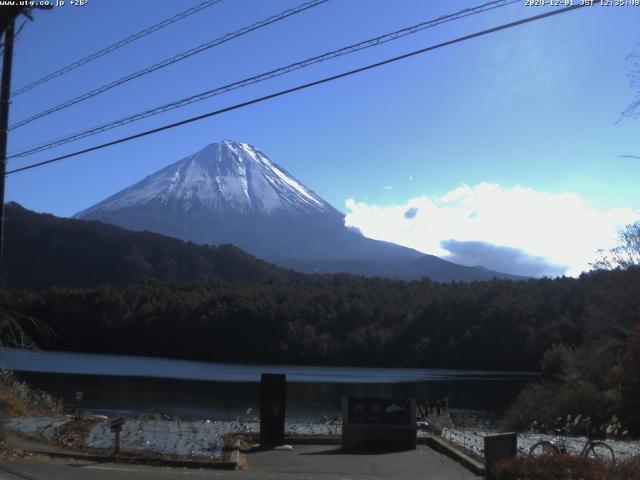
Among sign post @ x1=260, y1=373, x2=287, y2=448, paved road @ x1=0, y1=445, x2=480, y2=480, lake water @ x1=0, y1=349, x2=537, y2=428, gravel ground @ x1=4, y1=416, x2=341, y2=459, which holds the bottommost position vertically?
lake water @ x1=0, y1=349, x2=537, y2=428

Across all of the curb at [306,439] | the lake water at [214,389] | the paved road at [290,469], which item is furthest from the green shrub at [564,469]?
the lake water at [214,389]

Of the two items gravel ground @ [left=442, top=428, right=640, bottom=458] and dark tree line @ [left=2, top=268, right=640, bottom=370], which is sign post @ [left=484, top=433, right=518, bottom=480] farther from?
dark tree line @ [left=2, top=268, right=640, bottom=370]

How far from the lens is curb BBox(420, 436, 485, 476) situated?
1297cm

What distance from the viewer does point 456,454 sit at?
14.6 m

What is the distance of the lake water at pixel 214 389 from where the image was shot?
39.8 m

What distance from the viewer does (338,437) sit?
1711 centimetres

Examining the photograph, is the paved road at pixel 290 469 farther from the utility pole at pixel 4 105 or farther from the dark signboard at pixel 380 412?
the utility pole at pixel 4 105

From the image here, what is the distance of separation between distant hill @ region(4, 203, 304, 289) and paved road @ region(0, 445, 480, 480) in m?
137

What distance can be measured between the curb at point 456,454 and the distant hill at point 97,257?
5370 inches

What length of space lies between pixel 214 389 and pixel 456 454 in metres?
41.5

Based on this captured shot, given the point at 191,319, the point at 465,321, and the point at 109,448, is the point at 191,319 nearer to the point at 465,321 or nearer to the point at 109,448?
the point at 465,321

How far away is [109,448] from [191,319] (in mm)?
97715

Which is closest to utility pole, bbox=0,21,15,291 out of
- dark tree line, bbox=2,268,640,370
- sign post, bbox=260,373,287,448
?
sign post, bbox=260,373,287,448

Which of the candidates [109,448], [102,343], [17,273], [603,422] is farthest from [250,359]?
[109,448]
